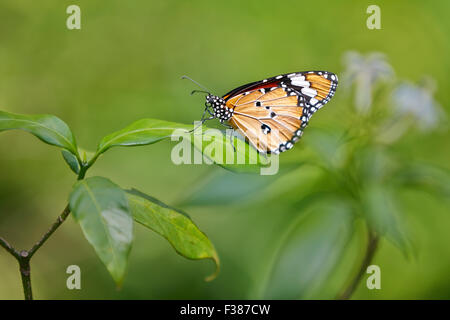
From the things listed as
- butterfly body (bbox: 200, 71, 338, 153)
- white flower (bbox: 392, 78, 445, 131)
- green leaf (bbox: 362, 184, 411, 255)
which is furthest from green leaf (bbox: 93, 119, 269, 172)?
white flower (bbox: 392, 78, 445, 131)

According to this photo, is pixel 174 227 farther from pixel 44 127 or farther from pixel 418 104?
pixel 418 104

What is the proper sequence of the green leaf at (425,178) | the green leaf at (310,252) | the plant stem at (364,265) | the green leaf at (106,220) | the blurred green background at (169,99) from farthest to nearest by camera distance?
the blurred green background at (169,99)
the green leaf at (425,178)
the green leaf at (310,252)
the plant stem at (364,265)
the green leaf at (106,220)

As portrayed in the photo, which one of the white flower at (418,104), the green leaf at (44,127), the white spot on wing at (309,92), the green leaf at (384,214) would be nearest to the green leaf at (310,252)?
the green leaf at (384,214)

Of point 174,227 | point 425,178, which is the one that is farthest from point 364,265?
point 174,227

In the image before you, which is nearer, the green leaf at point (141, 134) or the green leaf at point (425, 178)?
the green leaf at point (141, 134)

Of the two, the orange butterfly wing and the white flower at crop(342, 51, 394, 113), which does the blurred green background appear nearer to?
the white flower at crop(342, 51, 394, 113)

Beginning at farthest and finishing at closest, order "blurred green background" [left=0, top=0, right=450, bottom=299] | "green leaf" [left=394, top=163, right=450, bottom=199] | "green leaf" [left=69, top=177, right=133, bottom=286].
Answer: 1. "blurred green background" [left=0, top=0, right=450, bottom=299]
2. "green leaf" [left=394, top=163, right=450, bottom=199]
3. "green leaf" [left=69, top=177, right=133, bottom=286]

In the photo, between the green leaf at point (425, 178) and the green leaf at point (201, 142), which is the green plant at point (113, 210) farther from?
the green leaf at point (425, 178)
